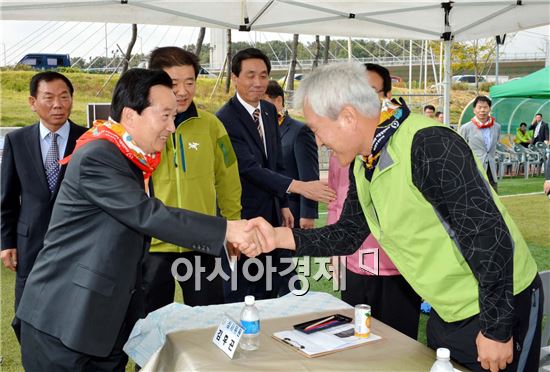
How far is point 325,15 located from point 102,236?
438 cm

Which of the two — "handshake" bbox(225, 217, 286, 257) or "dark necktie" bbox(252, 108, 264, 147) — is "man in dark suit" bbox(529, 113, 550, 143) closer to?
"dark necktie" bbox(252, 108, 264, 147)

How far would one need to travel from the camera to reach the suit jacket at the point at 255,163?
356 cm

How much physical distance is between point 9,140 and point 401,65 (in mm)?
38615

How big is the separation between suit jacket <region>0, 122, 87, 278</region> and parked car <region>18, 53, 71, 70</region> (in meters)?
19.1

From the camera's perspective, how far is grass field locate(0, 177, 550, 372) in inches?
150

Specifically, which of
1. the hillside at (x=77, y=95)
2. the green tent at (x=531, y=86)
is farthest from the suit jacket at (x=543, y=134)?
the green tent at (x=531, y=86)

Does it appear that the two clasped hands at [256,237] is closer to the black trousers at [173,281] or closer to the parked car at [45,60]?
the black trousers at [173,281]

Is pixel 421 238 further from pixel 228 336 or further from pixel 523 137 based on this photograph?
pixel 523 137

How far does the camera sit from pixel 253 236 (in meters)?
2.25

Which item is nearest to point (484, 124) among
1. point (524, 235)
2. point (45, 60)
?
point (524, 235)

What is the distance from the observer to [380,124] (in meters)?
1.74

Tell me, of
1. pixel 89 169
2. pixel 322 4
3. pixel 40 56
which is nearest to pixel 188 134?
pixel 89 169

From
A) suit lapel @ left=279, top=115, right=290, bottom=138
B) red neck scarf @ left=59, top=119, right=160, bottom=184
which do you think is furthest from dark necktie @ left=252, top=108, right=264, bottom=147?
red neck scarf @ left=59, top=119, right=160, bottom=184

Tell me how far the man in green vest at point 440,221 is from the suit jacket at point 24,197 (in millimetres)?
2052
